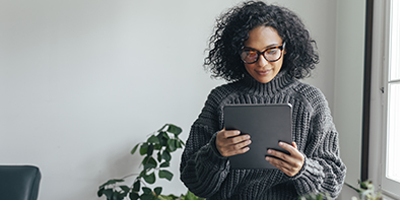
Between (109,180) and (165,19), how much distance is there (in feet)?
3.36

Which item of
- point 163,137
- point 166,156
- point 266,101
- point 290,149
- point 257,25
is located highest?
point 257,25

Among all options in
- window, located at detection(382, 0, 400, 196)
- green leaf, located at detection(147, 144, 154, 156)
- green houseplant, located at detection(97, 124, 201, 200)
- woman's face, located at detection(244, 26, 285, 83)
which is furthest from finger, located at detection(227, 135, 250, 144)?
green leaf, located at detection(147, 144, 154, 156)

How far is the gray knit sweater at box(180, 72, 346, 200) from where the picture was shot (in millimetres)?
1043

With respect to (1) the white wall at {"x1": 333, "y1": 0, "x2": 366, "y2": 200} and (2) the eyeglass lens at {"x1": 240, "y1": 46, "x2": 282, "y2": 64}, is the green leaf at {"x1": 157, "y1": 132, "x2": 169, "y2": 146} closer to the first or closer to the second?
(1) the white wall at {"x1": 333, "y1": 0, "x2": 366, "y2": 200}

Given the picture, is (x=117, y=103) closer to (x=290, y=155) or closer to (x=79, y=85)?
(x=79, y=85)

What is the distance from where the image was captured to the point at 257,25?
3.43 feet

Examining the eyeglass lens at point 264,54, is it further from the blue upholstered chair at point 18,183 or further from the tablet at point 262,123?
the blue upholstered chair at point 18,183

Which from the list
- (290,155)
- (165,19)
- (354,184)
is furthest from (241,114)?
(165,19)

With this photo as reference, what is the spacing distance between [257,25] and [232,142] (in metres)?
0.33

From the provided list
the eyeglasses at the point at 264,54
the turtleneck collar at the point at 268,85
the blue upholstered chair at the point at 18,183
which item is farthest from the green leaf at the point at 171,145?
the eyeglasses at the point at 264,54

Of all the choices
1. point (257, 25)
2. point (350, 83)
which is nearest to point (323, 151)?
point (257, 25)

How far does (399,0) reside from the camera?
1.71 m

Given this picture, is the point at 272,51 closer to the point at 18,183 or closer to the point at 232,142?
the point at 232,142

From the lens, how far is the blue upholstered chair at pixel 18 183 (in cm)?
170
